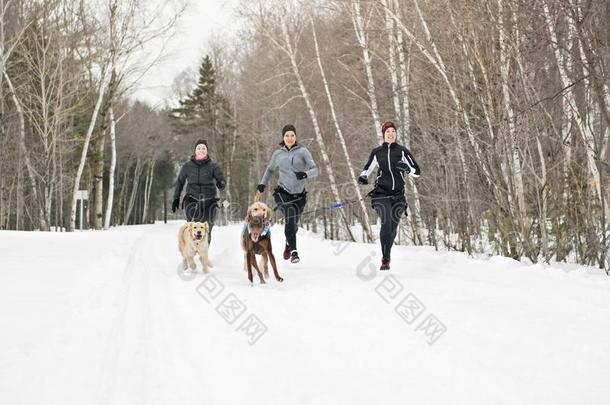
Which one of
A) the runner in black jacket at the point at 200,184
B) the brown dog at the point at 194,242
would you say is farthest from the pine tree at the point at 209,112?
the brown dog at the point at 194,242

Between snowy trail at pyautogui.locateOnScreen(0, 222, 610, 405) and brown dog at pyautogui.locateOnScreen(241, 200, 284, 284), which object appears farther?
brown dog at pyautogui.locateOnScreen(241, 200, 284, 284)

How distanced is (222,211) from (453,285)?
35.8 m

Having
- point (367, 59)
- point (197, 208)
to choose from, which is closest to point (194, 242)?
point (197, 208)

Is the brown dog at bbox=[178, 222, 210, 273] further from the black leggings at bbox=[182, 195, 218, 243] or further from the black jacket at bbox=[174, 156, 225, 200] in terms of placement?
the black jacket at bbox=[174, 156, 225, 200]

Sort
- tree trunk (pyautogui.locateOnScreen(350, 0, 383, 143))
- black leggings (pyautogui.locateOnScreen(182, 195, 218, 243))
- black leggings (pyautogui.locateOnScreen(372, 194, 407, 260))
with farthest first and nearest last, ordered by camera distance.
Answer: tree trunk (pyautogui.locateOnScreen(350, 0, 383, 143)), black leggings (pyautogui.locateOnScreen(182, 195, 218, 243)), black leggings (pyautogui.locateOnScreen(372, 194, 407, 260))

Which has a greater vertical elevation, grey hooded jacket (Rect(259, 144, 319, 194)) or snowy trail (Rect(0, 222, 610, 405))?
grey hooded jacket (Rect(259, 144, 319, 194))

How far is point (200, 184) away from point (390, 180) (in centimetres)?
361

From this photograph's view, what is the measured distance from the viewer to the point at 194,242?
25.0 ft

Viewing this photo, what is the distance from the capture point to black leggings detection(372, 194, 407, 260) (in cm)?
682

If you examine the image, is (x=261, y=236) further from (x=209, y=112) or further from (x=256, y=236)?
(x=209, y=112)

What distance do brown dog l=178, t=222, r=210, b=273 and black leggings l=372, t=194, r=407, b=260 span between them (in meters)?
2.60

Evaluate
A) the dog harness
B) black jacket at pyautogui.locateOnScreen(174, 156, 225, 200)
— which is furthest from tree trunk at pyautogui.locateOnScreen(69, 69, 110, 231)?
the dog harness

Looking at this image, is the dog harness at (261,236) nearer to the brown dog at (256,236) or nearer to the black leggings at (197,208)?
the brown dog at (256,236)

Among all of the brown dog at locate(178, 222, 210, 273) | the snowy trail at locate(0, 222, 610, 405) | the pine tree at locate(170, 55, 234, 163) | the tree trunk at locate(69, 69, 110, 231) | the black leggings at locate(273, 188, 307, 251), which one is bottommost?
the snowy trail at locate(0, 222, 610, 405)
